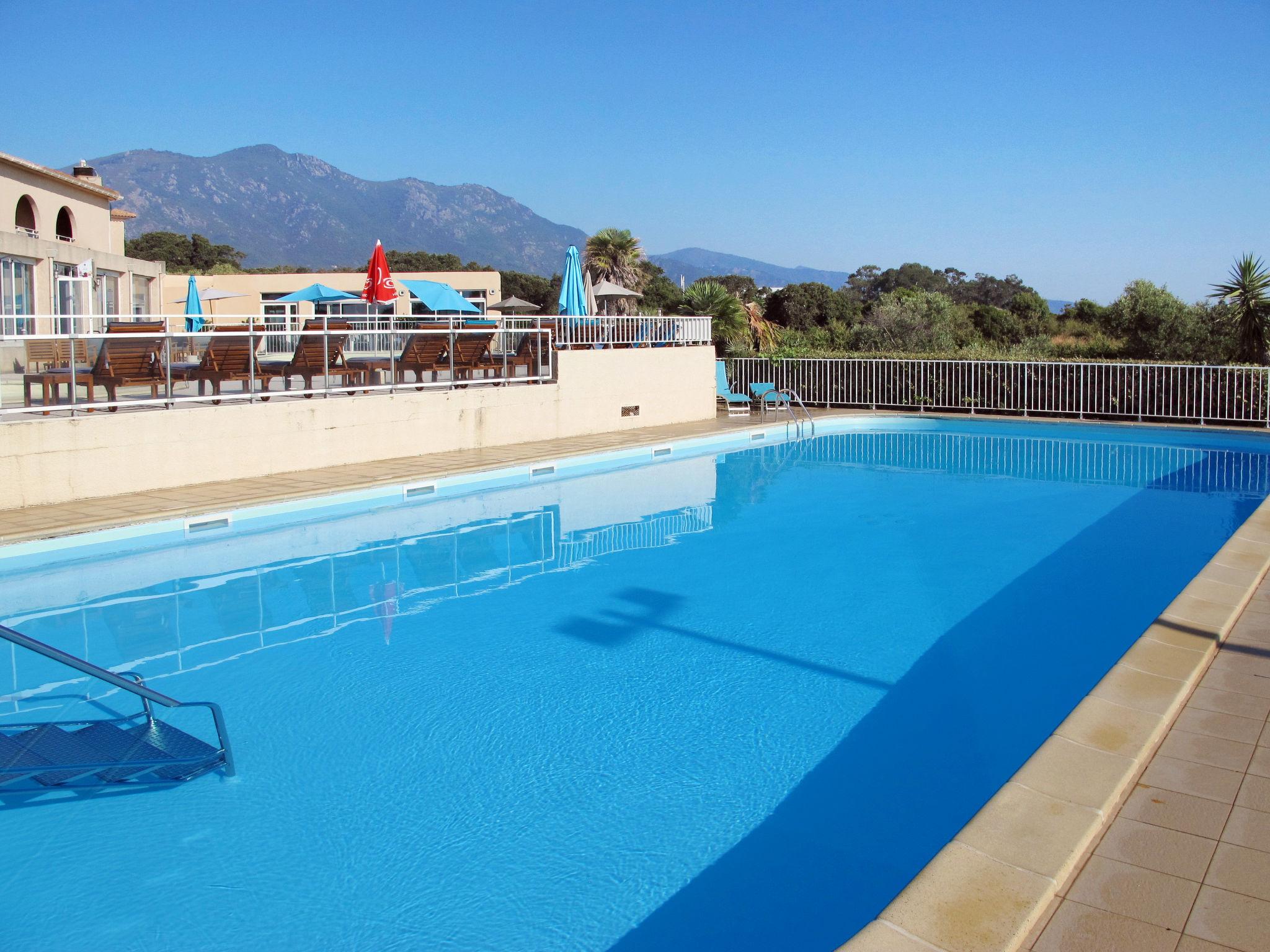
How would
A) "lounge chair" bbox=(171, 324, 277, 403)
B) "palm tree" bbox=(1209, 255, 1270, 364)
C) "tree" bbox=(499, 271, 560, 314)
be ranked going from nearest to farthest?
"lounge chair" bbox=(171, 324, 277, 403) → "palm tree" bbox=(1209, 255, 1270, 364) → "tree" bbox=(499, 271, 560, 314)

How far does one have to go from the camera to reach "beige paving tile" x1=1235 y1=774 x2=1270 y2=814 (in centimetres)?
352

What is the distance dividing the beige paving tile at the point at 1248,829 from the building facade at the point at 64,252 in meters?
15.3

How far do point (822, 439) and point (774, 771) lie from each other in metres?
13.3

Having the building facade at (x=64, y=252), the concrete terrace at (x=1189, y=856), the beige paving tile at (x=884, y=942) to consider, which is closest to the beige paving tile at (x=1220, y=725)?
the concrete terrace at (x=1189, y=856)

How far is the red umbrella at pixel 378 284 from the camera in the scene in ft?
47.6

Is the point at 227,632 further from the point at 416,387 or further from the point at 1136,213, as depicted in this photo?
the point at 1136,213

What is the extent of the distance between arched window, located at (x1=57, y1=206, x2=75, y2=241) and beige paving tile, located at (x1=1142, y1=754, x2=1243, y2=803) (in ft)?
96.1

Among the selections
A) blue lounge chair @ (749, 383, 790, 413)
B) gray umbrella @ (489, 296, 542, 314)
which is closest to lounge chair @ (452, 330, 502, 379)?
blue lounge chair @ (749, 383, 790, 413)

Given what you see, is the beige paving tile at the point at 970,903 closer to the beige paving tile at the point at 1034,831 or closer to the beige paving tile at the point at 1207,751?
the beige paving tile at the point at 1034,831

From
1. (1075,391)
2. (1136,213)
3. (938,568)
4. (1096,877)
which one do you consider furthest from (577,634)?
(1136,213)

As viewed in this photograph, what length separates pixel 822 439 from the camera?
58.2 ft

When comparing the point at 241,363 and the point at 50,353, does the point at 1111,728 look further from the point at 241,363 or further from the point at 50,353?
the point at 241,363

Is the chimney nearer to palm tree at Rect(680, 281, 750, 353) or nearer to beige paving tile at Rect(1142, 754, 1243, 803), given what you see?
palm tree at Rect(680, 281, 750, 353)

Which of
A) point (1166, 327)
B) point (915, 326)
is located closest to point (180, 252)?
point (915, 326)
